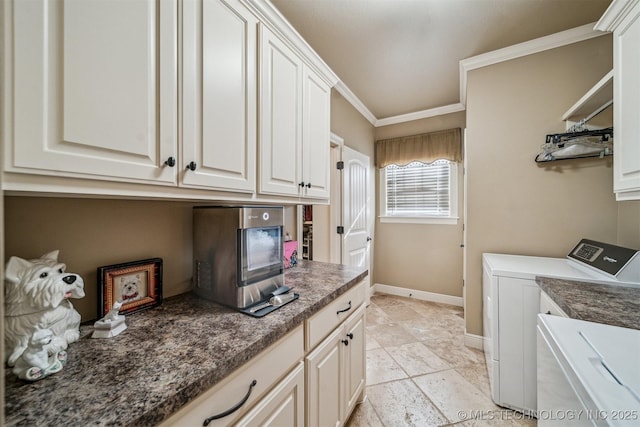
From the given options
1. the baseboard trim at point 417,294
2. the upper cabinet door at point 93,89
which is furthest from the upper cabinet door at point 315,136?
the baseboard trim at point 417,294

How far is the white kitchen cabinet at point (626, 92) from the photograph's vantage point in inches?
42.9

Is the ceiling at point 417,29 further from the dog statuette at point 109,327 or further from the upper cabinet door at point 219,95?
the dog statuette at point 109,327

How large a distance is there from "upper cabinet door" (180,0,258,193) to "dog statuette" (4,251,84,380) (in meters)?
0.46

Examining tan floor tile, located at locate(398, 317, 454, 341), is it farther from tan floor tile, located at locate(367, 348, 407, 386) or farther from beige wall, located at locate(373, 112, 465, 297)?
beige wall, located at locate(373, 112, 465, 297)

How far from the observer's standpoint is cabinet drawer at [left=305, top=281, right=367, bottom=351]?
3.52 ft

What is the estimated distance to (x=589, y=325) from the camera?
0.89 m

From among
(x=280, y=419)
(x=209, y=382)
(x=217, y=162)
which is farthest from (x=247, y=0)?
(x=280, y=419)

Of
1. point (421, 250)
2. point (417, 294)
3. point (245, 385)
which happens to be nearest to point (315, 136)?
point (245, 385)

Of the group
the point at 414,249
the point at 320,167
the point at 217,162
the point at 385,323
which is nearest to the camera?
the point at 217,162

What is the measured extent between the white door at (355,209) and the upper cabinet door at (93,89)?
2080 millimetres

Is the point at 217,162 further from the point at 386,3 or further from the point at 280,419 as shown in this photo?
the point at 386,3

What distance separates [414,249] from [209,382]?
10.8 feet

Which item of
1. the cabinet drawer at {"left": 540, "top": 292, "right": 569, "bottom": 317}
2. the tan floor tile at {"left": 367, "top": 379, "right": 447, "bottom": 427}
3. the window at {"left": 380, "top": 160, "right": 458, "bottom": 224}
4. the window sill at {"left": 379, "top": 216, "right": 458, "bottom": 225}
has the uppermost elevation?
the window at {"left": 380, "top": 160, "right": 458, "bottom": 224}

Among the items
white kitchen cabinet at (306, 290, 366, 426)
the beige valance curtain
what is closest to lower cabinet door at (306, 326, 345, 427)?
white kitchen cabinet at (306, 290, 366, 426)
